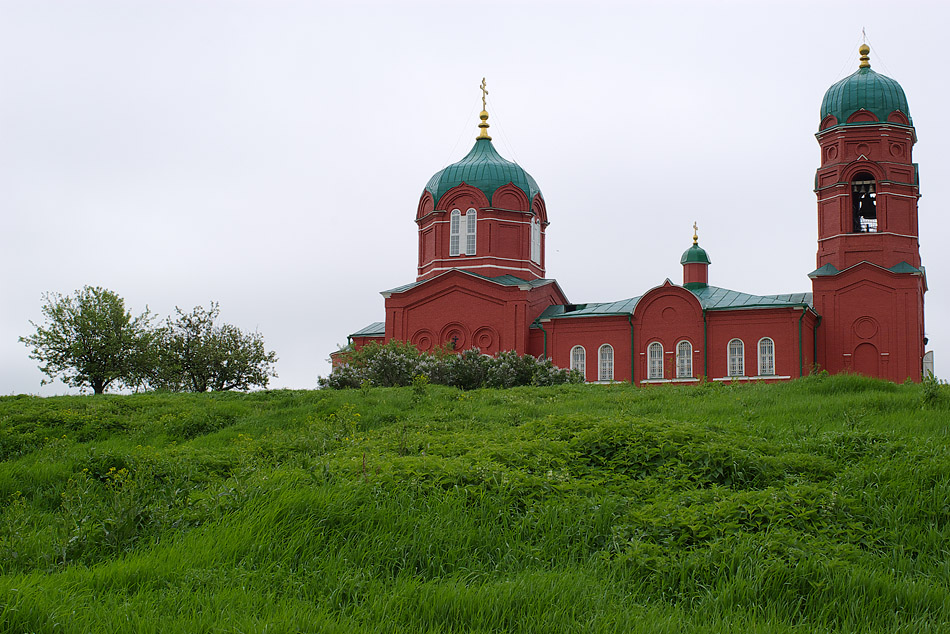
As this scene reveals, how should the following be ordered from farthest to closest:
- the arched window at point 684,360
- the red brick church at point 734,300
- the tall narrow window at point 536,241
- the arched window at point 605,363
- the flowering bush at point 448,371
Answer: the tall narrow window at point 536,241
the arched window at point 605,363
the arched window at point 684,360
the red brick church at point 734,300
the flowering bush at point 448,371

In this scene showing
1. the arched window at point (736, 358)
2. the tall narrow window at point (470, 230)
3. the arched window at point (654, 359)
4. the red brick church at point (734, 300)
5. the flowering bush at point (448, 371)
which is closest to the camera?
the flowering bush at point (448, 371)

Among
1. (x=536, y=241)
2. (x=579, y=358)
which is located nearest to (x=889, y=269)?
(x=579, y=358)

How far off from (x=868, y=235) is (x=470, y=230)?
11.8 meters

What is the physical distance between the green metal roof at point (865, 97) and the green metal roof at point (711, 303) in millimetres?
5323

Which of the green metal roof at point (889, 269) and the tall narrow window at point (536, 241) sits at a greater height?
the tall narrow window at point (536, 241)

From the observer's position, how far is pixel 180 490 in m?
6.20

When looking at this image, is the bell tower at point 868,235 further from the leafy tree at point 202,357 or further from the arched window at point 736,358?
the leafy tree at point 202,357

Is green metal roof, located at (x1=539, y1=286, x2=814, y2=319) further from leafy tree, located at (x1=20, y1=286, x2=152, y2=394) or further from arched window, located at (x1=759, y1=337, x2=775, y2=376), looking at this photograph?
leafy tree, located at (x1=20, y1=286, x2=152, y2=394)

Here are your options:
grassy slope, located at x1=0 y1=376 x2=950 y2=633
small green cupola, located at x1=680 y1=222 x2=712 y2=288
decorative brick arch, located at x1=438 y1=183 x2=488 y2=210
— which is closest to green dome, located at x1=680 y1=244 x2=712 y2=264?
small green cupola, located at x1=680 y1=222 x2=712 y2=288

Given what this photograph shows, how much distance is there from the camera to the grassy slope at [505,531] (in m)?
4.37

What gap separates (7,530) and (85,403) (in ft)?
23.4

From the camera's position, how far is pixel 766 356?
24.0 meters

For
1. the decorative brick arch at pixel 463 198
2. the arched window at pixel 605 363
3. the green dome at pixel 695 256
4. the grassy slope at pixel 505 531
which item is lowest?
the grassy slope at pixel 505 531

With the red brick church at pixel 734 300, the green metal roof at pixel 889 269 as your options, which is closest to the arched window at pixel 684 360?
the red brick church at pixel 734 300
